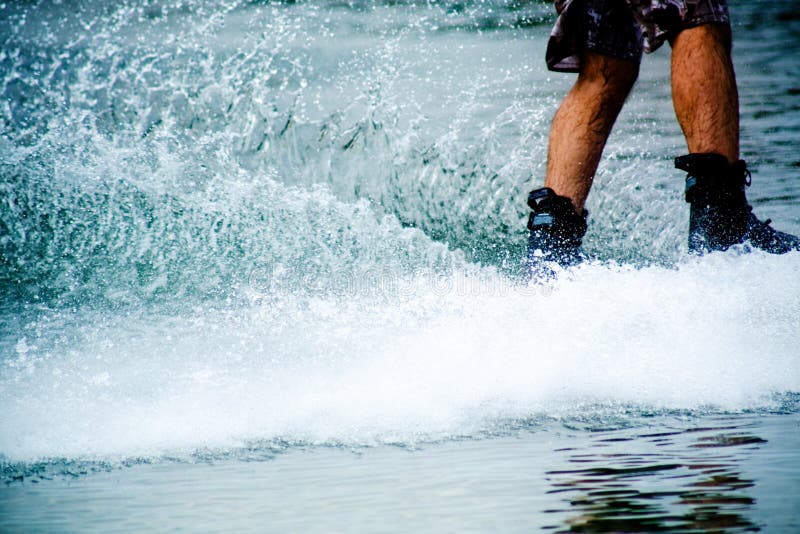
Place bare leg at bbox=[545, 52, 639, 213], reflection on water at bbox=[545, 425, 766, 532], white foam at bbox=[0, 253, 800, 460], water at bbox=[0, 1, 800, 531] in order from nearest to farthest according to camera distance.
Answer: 1. reflection on water at bbox=[545, 425, 766, 532]
2. water at bbox=[0, 1, 800, 531]
3. white foam at bbox=[0, 253, 800, 460]
4. bare leg at bbox=[545, 52, 639, 213]

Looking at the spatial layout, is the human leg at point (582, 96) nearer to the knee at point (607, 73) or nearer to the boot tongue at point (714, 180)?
the knee at point (607, 73)

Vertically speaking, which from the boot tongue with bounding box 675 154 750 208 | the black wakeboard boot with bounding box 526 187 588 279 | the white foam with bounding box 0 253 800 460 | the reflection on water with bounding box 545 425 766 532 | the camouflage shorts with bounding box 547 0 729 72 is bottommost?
the reflection on water with bounding box 545 425 766 532

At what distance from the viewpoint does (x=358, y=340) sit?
1.70 meters

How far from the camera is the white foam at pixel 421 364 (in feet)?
4.68

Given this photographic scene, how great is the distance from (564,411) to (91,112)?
2.01 m

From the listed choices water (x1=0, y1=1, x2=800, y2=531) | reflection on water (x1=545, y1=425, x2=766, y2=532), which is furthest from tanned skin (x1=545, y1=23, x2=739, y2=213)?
reflection on water (x1=545, y1=425, x2=766, y2=532)

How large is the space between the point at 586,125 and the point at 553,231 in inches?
11.1

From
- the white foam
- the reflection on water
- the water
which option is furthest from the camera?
the white foam

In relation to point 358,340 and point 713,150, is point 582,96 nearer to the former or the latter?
point 713,150

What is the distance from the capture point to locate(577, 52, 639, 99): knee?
216cm

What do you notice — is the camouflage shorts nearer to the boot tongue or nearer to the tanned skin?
the tanned skin

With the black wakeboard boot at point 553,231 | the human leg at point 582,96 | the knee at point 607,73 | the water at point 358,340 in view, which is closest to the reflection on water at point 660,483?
the water at point 358,340

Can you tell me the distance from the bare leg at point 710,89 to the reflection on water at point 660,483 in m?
0.92

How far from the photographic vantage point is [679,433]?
132cm
